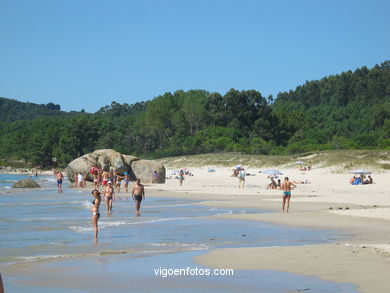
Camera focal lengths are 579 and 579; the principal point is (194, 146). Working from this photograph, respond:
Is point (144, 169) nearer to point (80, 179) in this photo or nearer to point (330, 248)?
point (80, 179)

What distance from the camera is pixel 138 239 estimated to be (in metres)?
15.3

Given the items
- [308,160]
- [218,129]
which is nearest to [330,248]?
[308,160]

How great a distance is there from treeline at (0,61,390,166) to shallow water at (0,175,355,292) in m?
53.3

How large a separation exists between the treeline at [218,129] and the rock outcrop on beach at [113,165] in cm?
2963

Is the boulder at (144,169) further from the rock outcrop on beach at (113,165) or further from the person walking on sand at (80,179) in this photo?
the person walking on sand at (80,179)

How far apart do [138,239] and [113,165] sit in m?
30.5

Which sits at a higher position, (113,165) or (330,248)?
(113,165)

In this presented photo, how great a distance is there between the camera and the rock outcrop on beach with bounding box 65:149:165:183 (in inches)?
1765

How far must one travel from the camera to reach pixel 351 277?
9.35m

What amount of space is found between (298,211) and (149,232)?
7.75 metres

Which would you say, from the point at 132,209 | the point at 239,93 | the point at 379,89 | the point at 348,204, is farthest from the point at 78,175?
the point at 379,89

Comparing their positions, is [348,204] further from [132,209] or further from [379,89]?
[379,89]

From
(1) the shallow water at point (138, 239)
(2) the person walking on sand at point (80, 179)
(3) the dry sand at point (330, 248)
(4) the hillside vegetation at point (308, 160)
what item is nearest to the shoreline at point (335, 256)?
(3) the dry sand at point (330, 248)

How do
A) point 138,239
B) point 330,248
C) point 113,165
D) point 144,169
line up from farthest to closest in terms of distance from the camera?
point 144,169
point 113,165
point 138,239
point 330,248
